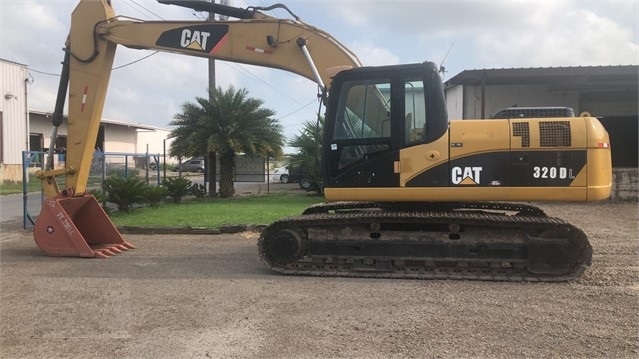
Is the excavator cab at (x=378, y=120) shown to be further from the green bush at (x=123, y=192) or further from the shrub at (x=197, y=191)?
the shrub at (x=197, y=191)

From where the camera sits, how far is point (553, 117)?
6.41 m

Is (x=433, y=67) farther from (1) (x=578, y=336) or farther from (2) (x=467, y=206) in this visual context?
(1) (x=578, y=336)

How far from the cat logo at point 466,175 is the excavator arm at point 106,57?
2215 mm

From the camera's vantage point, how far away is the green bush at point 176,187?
613 inches

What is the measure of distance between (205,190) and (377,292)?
46.3 feet

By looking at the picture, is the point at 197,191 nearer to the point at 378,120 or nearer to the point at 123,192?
the point at 123,192

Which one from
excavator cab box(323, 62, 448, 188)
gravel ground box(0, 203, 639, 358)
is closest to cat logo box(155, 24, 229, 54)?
excavator cab box(323, 62, 448, 188)

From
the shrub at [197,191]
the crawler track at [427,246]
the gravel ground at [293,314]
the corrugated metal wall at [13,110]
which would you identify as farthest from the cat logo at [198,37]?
the corrugated metal wall at [13,110]

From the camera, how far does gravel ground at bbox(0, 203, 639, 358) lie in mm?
4090

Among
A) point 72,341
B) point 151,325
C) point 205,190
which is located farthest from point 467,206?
point 205,190

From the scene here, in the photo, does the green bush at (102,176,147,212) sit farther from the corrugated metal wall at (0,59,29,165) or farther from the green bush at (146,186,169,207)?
the corrugated metal wall at (0,59,29,165)

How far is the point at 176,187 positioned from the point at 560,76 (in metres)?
12.2

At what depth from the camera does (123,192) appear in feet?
41.4

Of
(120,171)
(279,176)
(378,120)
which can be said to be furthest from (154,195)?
(279,176)
